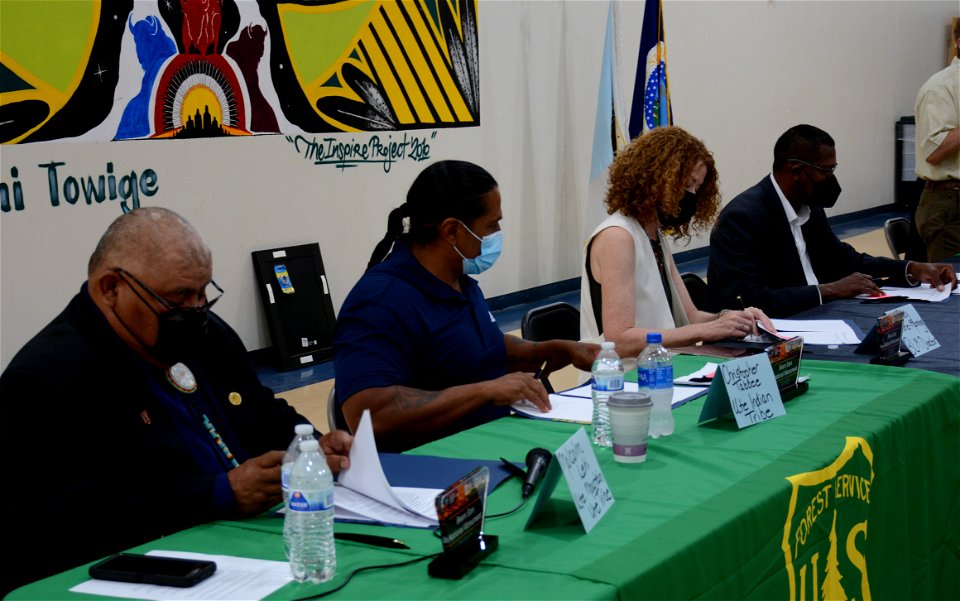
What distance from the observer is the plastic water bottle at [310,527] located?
141 centimetres

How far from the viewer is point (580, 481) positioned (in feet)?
5.20

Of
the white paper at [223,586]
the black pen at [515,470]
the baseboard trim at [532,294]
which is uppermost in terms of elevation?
the white paper at [223,586]

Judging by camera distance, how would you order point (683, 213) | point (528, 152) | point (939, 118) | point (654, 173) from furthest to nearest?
point (528, 152) < point (939, 118) < point (683, 213) < point (654, 173)

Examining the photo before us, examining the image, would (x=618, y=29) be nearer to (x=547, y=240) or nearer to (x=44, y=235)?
(x=547, y=240)

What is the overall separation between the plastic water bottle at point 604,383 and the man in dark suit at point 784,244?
1538 millimetres

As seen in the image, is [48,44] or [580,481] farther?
[48,44]

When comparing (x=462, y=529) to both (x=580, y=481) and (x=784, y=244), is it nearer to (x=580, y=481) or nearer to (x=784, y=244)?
(x=580, y=481)

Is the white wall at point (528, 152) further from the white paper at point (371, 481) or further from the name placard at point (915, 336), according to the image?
the name placard at point (915, 336)

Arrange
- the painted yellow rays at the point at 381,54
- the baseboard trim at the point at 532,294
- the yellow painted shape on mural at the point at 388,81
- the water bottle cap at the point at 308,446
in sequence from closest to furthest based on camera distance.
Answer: the water bottle cap at the point at 308,446, the painted yellow rays at the point at 381,54, the yellow painted shape on mural at the point at 388,81, the baseboard trim at the point at 532,294

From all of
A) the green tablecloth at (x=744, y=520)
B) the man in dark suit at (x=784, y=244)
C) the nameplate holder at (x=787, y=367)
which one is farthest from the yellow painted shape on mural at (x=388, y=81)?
the nameplate holder at (x=787, y=367)

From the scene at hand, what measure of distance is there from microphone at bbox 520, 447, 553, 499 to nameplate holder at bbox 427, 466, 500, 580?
256 mm

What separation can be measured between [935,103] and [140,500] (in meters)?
4.97

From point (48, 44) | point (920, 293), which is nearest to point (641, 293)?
point (920, 293)

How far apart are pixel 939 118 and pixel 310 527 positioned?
4978 millimetres
